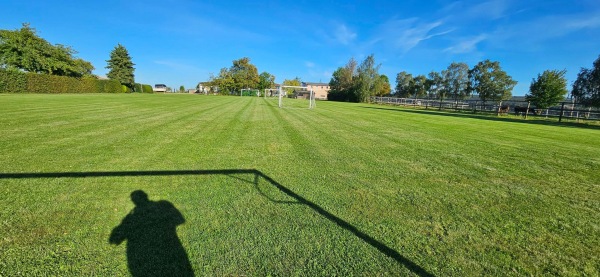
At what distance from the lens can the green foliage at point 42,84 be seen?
2925 cm

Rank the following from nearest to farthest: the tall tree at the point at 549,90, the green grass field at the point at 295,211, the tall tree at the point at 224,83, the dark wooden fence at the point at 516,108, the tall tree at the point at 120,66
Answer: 1. the green grass field at the point at 295,211
2. the dark wooden fence at the point at 516,108
3. the tall tree at the point at 549,90
4. the tall tree at the point at 120,66
5. the tall tree at the point at 224,83

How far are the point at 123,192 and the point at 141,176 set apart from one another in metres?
0.70

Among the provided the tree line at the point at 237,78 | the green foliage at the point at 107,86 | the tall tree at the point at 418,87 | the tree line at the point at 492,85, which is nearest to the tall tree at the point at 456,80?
the tree line at the point at 492,85

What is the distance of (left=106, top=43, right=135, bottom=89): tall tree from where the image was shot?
5972 centimetres

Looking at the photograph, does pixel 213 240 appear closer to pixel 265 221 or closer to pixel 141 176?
pixel 265 221

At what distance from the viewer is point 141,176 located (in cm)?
440

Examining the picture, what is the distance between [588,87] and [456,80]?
40679 mm

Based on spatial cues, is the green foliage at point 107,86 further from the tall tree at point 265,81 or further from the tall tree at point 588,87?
the tall tree at point 588,87

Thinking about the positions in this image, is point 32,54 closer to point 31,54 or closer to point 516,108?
point 31,54

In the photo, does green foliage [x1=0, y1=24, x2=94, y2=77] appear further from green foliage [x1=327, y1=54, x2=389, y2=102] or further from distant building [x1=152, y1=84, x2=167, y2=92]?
green foliage [x1=327, y1=54, x2=389, y2=102]

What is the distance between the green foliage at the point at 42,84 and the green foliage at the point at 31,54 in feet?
19.7

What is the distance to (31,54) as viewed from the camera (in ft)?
128

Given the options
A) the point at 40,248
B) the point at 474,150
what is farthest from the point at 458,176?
the point at 40,248

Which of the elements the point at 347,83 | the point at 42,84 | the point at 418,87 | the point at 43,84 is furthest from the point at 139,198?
the point at 418,87
